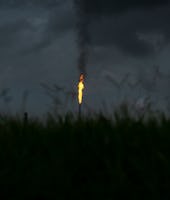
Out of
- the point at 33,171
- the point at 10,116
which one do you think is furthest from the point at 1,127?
the point at 33,171

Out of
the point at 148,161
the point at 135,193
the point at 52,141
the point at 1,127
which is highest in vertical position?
the point at 1,127

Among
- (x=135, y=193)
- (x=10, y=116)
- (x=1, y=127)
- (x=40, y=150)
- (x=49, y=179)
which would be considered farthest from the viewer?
(x=10, y=116)

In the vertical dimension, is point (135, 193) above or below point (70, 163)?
below

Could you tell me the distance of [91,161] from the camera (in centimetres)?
614

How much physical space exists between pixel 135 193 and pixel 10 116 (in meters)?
3.64

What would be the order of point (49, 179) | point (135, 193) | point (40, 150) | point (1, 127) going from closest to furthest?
point (135, 193)
point (49, 179)
point (40, 150)
point (1, 127)

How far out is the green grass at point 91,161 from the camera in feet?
18.5

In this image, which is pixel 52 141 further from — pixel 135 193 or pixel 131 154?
pixel 135 193

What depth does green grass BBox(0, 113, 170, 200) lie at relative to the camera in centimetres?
564

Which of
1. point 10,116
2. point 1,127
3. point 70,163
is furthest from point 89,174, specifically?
point 10,116

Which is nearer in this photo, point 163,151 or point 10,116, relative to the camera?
point 163,151

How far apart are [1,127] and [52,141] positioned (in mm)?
1480

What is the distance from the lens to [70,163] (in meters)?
6.14

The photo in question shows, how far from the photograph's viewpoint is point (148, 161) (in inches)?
231
